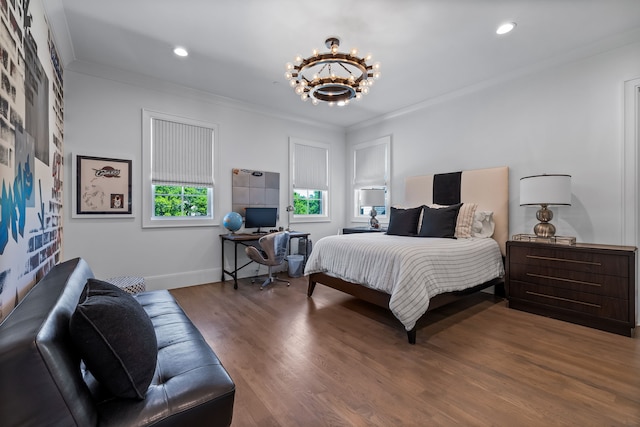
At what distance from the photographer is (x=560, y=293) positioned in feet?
9.68

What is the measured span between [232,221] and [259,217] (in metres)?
0.53

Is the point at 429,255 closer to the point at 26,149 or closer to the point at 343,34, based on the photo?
the point at 343,34

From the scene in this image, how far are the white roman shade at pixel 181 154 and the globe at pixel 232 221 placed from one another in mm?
559

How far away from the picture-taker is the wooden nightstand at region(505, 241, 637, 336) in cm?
260

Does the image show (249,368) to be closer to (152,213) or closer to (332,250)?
(332,250)

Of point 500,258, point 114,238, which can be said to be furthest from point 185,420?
point 500,258

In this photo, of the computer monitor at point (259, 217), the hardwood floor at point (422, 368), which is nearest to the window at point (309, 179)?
the computer monitor at point (259, 217)

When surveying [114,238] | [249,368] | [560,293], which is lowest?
[249,368]

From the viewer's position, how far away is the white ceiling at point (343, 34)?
2510 mm

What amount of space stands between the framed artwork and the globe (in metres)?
1.22

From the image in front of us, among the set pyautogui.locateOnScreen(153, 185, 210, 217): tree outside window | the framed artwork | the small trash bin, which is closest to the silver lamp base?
the small trash bin

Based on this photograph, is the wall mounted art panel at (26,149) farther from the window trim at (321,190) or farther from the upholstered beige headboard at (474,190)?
the upholstered beige headboard at (474,190)

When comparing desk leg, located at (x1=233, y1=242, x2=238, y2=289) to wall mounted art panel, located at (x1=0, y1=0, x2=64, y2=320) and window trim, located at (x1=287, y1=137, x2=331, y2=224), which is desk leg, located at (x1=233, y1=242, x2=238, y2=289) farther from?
wall mounted art panel, located at (x1=0, y1=0, x2=64, y2=320)

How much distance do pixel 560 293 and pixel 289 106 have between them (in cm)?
442
